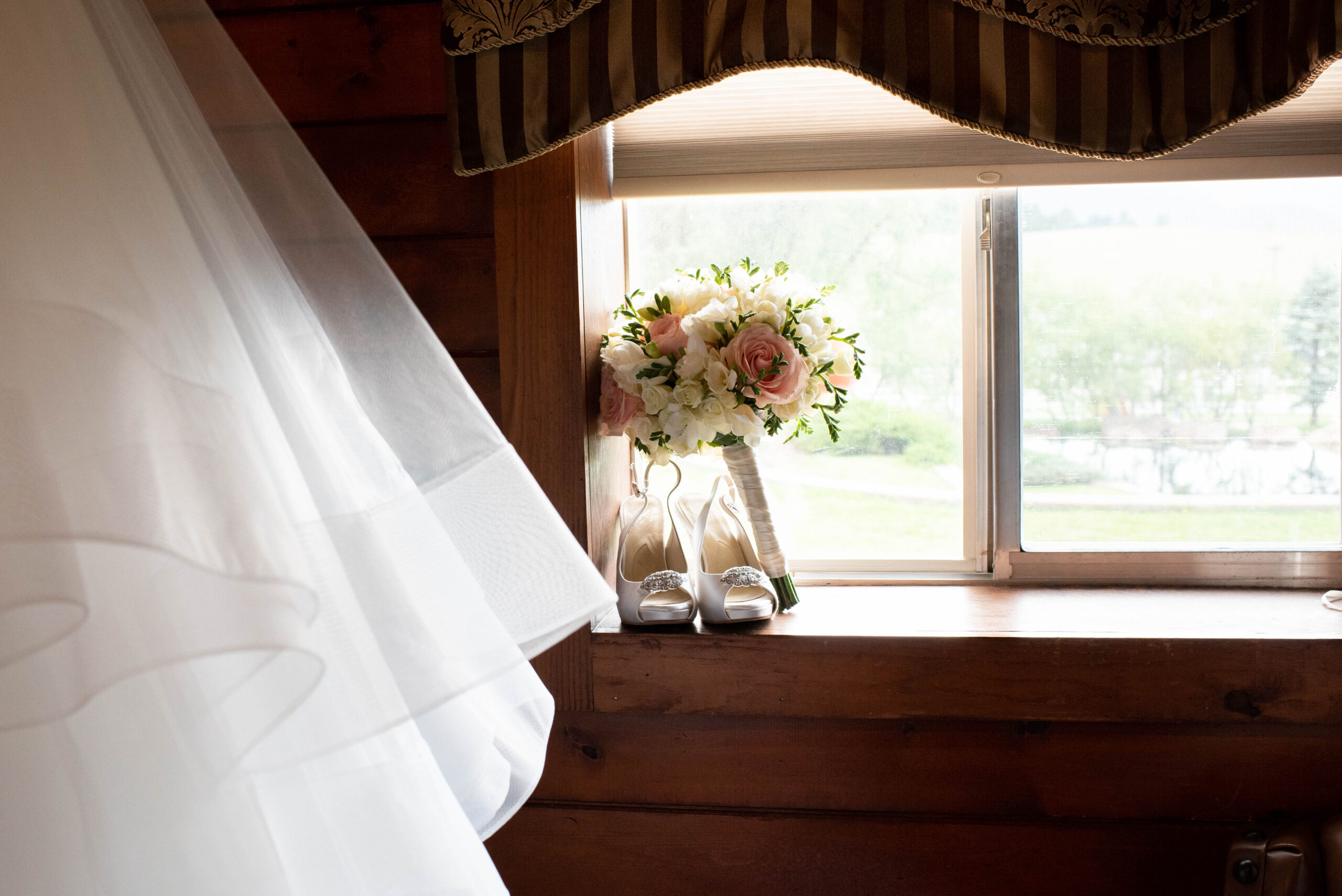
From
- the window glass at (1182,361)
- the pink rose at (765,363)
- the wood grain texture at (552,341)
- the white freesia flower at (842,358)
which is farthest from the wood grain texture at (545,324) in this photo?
the window glass at (1182,361)

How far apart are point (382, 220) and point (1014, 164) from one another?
0.87 metres

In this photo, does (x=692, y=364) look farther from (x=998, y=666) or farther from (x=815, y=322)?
(x=998, y=666)

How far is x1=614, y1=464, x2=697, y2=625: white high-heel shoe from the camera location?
3.83 ft

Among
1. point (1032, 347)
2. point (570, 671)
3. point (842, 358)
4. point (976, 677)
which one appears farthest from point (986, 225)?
point (570, 671)

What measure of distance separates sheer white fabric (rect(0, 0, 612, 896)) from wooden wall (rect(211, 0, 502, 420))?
55cm

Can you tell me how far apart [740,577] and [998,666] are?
1.11 ft

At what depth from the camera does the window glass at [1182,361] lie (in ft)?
4.29

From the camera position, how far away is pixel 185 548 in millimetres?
438

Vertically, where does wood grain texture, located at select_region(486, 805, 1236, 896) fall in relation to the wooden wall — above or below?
below

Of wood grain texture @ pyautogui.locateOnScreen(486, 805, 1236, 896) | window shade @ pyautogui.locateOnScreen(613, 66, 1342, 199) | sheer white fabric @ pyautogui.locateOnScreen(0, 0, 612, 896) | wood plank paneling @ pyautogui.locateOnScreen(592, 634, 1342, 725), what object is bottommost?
wood grain texture @ pyautogui.locateOnScreen(486, 805, 1236, 896)

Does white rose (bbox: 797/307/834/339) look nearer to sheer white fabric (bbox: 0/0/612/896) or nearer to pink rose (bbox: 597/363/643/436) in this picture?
pink rose (bbox: 597/363/643/436)

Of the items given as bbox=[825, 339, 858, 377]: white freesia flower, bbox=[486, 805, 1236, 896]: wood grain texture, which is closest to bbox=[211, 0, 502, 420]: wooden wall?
bbox=[825, 339, 858, 377]: white freesia flower

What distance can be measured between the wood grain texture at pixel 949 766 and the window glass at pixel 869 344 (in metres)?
0.32

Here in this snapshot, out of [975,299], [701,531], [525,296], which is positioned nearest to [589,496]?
[701,531]
